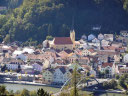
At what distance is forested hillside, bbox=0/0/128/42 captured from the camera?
2877 cm

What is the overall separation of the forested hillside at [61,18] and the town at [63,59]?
1.58 metres

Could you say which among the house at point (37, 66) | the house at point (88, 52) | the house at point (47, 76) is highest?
the house at point (88, 52)

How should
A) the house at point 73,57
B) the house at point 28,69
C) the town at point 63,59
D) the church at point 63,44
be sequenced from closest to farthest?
the town at point 63,59 → the house at point 28,69 → the house at point 73,57 → the church at point 63,44

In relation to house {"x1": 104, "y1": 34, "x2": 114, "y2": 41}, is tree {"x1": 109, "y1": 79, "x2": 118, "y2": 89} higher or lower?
lower

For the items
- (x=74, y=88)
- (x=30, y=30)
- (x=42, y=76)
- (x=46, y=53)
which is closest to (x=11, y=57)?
(x=46, y=53)

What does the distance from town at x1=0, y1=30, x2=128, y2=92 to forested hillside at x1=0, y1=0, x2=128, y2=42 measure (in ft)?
5.19

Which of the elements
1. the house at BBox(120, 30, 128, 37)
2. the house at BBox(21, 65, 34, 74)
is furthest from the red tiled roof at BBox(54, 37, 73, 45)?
the house at BBox(21, 65, 34, 74)

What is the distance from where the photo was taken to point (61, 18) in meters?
30.1

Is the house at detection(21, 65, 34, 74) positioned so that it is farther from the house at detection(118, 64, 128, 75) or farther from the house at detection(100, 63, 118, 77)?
the house at detection(118, 64, 128, 75)

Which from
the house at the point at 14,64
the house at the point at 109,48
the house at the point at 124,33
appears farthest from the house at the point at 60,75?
the house at the point at 124,33

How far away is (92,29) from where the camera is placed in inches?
1172

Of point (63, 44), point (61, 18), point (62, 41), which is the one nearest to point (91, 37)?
point (61, 18)

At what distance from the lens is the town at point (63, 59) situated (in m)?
19.0

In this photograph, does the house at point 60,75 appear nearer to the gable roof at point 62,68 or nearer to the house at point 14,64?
the gable roof at point 62,68
